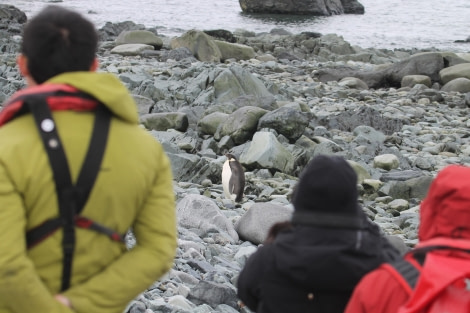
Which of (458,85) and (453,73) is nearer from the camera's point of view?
(458,85)

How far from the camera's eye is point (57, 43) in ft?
7.22

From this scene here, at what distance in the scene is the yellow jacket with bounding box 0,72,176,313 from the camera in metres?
2.09

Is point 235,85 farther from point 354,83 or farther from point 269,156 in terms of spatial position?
point 354,83

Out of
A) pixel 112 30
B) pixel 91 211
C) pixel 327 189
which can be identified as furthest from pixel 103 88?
pixel 112 30

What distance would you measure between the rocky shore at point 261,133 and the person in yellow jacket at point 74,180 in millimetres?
2008

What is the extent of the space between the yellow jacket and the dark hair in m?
0.05

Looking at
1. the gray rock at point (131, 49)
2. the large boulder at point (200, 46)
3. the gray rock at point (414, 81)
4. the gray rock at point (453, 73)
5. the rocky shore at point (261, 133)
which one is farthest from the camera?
the gray rock at point (131, 49)

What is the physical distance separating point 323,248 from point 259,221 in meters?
4.12

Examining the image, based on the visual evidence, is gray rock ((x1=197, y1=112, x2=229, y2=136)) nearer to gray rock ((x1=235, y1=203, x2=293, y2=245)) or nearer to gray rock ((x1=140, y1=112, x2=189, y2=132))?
gray rock ((x1=140, y1=112, x2=189, y2=132))

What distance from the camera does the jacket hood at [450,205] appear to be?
7.78 ft

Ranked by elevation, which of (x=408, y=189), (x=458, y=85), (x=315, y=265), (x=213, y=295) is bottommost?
(x=458, y=85)

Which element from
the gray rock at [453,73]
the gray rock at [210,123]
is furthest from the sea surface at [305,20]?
the gray rock at [210,123]

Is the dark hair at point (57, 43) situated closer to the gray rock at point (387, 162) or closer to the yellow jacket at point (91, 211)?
the yellow jacket at point (91, 211)

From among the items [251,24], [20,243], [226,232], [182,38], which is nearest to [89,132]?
[20,243]
